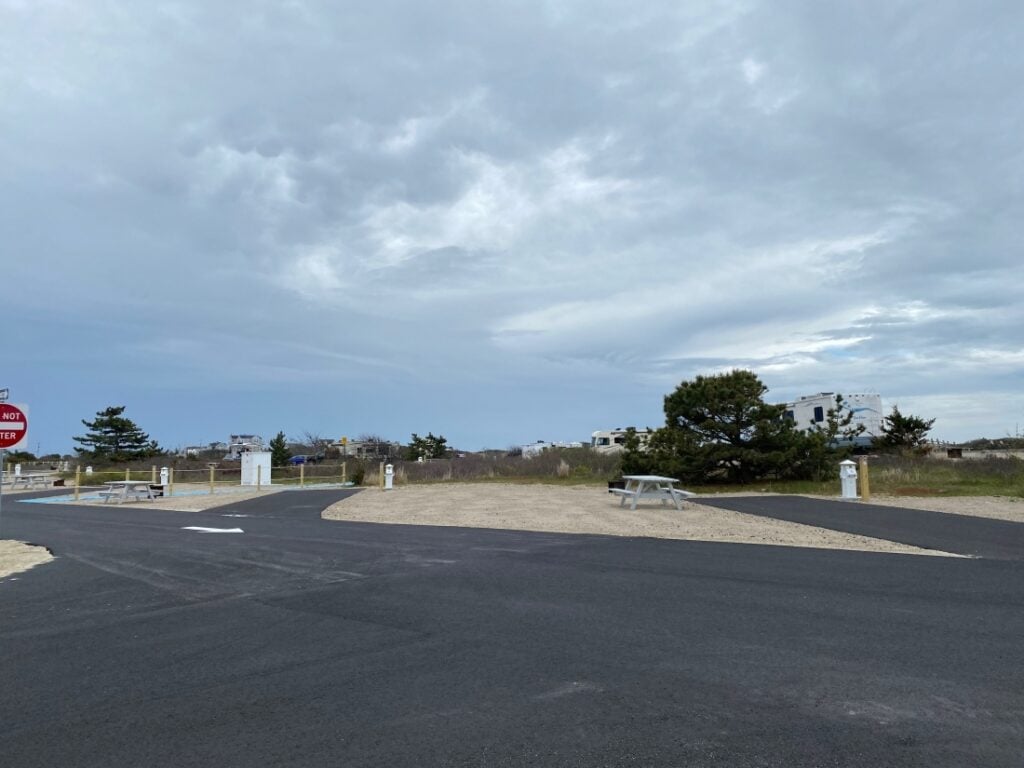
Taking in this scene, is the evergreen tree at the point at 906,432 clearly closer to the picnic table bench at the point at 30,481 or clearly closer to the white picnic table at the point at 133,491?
the white picnic table at the point at 133,491

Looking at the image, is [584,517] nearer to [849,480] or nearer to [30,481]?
[849,480]

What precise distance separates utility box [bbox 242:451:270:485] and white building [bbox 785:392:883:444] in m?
25.7

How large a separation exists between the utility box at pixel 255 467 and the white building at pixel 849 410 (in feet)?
84.4

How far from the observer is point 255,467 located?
34.7 metres

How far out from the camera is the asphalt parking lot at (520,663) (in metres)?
3.71

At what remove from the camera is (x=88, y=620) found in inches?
268

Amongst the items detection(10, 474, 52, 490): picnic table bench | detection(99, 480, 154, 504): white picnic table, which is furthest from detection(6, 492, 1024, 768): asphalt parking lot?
detection(10, 474, 52, 490): picnic table bench

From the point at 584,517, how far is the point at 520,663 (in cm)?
1161

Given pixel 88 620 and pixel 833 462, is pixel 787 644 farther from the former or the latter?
pixel 833 462

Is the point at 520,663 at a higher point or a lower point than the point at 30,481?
lower

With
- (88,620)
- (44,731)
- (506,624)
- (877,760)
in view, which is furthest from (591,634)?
(88,620)

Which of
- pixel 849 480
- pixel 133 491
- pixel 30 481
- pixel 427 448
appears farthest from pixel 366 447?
pixel 849 480

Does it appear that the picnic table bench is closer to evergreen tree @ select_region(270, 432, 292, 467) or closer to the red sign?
evergreen tree @ select_region(270, 432, 292, 467)

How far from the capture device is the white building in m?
37.9
